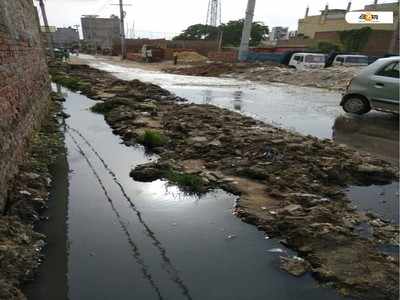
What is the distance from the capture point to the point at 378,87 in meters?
A: 9.45

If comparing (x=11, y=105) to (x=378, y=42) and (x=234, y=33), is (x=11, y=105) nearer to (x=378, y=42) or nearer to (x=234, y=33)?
(x=378, y=42)

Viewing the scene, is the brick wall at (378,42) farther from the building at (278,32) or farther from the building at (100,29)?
the building at (100,29)

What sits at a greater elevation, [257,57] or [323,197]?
[323,197]

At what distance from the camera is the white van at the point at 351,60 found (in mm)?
28406

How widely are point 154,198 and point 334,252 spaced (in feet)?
7.45

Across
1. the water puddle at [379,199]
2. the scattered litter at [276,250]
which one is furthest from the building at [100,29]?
the scattered litter at [276,250]

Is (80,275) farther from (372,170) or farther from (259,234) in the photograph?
(372,170)

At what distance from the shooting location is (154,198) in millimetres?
4871

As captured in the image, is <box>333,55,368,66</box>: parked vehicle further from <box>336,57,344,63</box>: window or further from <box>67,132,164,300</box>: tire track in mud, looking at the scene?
<box>67,132,164,300</box>: tire track in mud

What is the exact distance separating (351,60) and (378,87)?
21225 mm

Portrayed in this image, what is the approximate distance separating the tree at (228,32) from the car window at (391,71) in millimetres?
63787

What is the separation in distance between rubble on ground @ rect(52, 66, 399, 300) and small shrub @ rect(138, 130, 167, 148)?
0.09ft

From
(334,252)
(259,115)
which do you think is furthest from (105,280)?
(259,115)

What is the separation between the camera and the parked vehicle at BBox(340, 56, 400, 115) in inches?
361
